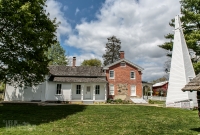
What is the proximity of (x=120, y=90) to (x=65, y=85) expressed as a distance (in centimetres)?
874

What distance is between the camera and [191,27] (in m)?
22.5

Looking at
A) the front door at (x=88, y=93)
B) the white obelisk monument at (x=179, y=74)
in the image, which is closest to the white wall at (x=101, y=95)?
the front door at (x=88, y=93)

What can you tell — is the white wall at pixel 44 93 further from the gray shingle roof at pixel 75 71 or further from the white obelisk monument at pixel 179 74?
the white obelisk monument at pixel 179 74

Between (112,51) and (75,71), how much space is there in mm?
26966

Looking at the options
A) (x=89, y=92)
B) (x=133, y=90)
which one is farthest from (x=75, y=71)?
(x=133, y=90)

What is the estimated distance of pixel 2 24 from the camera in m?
11.7

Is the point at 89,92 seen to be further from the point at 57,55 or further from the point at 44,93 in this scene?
the point at 57,55

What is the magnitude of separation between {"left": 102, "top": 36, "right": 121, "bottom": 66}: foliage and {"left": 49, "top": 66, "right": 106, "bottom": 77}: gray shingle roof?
23.6m

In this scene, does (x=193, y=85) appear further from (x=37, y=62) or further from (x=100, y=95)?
(x=100, y=95)

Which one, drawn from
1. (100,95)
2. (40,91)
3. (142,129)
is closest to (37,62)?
(142,129)

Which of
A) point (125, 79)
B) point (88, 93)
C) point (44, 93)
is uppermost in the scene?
point (125, 79)

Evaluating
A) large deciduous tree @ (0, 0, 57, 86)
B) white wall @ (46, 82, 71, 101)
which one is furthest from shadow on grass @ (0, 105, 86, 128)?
white wall @ (46, 82, 71, 101)

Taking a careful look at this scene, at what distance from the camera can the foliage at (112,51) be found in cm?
5094

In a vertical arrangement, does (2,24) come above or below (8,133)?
above
